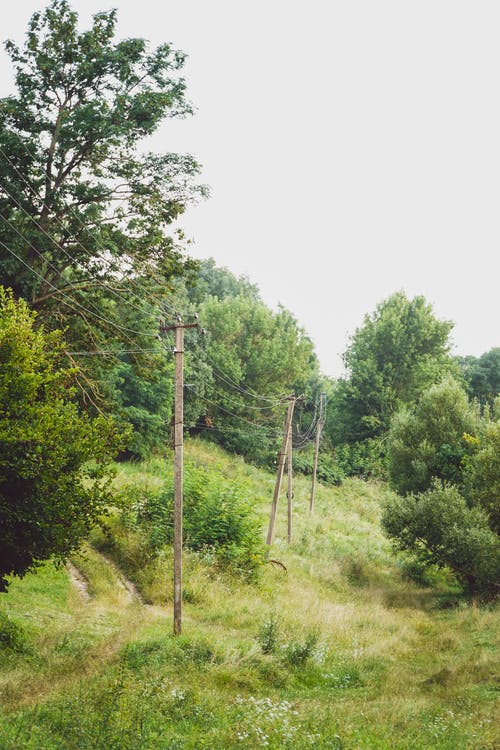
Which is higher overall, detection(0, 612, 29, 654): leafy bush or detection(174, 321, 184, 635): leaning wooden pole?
detection(174, 321, 184, 635): leaning wooden pole

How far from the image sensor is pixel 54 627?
13.7 m

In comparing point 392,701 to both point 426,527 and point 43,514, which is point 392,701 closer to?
point 43,514

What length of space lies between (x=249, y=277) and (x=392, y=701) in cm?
7809

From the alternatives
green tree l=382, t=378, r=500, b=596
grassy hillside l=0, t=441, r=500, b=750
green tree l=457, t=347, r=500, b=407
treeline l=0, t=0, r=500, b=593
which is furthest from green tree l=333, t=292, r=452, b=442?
grassy hillside l=0, t=441, r=500, b=750

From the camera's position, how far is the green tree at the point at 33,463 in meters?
10.1

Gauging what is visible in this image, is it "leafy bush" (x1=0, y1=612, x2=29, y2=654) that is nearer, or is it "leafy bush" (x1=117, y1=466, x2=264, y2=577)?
"leafy bush" (x1=0, y1=612, x2=29, y2=654)

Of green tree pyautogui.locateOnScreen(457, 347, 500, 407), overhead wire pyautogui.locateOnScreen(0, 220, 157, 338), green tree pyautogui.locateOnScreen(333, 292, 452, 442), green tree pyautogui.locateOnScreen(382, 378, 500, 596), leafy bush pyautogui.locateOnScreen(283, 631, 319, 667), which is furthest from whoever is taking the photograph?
green tree pyautogui.locateOnScreen(457, 347, 500, 407)

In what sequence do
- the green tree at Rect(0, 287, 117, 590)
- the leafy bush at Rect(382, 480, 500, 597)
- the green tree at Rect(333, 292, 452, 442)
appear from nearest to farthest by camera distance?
1. the green tree at Rect(0, 287, 117, 590)
2. the leafy bush at Rect(382, 480, 500, 597)
3. the green tree at Rect(333, 292, 452, 442)

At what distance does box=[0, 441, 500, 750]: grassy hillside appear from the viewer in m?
8.92

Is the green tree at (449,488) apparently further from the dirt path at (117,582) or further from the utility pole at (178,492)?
the utility pole at (178,492)

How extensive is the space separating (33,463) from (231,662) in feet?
21.3

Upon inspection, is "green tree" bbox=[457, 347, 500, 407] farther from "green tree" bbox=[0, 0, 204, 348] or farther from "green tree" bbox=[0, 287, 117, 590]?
"green tree" bbox=[0, 287, 117, 590]

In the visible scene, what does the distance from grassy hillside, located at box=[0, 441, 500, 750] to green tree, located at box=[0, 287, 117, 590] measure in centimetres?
215

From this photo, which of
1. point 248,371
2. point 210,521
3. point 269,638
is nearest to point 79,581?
point 210,521
